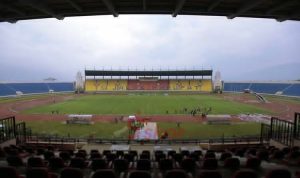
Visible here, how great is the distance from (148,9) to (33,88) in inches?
3433

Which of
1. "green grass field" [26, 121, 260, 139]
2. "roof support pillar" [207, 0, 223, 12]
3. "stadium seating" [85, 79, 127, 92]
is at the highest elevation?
"roof support pillar" [207, 0, 223, 12]

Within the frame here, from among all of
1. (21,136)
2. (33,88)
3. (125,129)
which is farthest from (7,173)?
(33,88)

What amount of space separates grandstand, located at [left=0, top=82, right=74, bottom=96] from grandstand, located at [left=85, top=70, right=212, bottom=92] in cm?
996

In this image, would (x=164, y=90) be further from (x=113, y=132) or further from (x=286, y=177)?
(x=286, y=177)

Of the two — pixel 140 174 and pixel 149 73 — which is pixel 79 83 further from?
pixel 140 174

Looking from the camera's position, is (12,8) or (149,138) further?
(149,138)

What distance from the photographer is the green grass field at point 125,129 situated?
25375mm

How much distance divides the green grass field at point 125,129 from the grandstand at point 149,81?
5916cm

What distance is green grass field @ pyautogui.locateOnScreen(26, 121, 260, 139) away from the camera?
25375mm

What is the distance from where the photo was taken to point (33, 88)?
86.4 metres

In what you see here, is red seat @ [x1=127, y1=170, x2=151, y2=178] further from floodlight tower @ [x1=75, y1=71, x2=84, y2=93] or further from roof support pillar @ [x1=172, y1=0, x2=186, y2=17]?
floodlight tower @ [x1=75, y1=71, x2=84, y2=93]

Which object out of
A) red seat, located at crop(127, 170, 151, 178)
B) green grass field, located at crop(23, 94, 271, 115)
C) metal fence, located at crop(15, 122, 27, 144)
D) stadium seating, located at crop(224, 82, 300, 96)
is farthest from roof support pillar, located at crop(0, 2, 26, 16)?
stadium seating, located at crop(224, 82, 300, 96)

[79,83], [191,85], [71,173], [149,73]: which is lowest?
[71,173]

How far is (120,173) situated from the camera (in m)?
8.45
